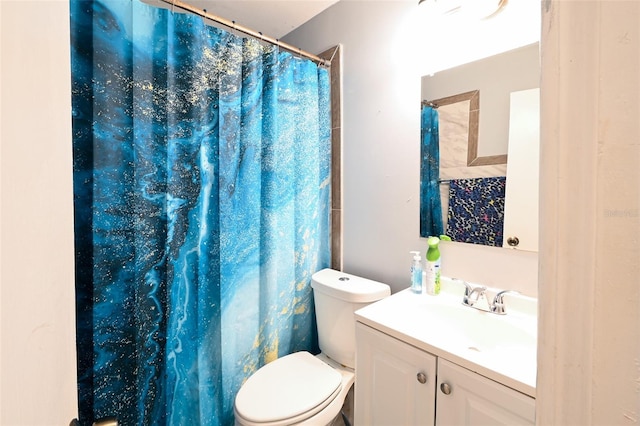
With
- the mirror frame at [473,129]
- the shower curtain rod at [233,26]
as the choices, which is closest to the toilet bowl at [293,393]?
the mirror frame at [473,129]

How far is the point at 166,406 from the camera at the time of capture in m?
1.11

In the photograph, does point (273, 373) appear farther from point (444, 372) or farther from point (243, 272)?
point (444, 372)

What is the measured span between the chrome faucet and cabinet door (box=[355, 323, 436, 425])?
1.24 feet

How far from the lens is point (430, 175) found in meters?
1.27

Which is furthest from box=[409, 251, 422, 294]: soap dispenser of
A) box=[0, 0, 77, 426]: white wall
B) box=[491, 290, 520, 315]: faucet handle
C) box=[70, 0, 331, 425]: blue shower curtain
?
box=[0, 0, 77, 426]: white wall

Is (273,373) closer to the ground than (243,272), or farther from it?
closer to the ground

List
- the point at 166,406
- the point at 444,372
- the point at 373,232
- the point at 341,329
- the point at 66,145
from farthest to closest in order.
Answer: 1. the point at 373,232
2. the point at 341,329
3. the point at 166,406
4. the point at 444,372
5. the point at 66,145

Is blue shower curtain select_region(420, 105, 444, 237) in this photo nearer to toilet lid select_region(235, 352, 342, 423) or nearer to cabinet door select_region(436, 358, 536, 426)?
cabinet door select_region(436, 358, 536, 426)

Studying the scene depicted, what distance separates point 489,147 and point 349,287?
33.6 inches

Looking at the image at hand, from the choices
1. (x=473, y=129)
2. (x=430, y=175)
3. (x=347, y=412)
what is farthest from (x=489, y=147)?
(x=347, y=412)

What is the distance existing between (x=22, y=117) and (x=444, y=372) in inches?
40.4

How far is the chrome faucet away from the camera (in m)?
1.08

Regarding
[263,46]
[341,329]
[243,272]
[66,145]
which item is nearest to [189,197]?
[243,272]

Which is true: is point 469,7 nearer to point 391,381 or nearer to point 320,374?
point 391,381
